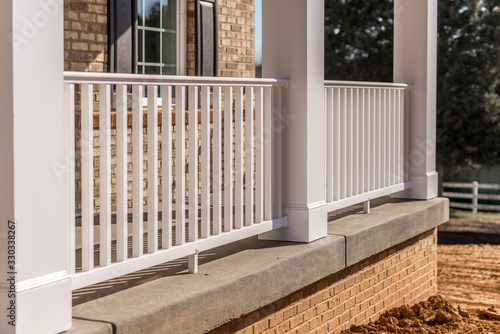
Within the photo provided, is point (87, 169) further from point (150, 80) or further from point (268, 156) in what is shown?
point (268, 156)

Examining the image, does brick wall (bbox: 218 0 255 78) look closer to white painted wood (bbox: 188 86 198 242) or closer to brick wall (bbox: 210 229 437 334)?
brick wall (bbox: 210 229 437 334)

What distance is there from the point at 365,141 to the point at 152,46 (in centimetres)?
240

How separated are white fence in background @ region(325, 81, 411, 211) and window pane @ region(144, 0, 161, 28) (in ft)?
6.96

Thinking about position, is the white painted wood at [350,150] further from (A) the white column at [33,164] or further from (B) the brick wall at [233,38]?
(A) the white column at [33,164]

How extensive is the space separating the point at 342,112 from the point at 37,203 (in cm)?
339

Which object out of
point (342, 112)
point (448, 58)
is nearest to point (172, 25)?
point (342, 112)

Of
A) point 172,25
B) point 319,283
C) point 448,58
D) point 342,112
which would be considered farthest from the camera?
point 448,58

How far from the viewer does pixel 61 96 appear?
125 inches

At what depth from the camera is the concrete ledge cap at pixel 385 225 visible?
5586mm

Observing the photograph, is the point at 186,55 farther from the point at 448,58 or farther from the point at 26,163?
the point at 448,58

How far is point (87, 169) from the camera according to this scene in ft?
11.3

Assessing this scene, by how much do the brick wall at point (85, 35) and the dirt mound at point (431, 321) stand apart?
318cm

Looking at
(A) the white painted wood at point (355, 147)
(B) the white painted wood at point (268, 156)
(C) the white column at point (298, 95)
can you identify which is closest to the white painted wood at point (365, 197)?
(A) the white painted wood at point (355, 147)

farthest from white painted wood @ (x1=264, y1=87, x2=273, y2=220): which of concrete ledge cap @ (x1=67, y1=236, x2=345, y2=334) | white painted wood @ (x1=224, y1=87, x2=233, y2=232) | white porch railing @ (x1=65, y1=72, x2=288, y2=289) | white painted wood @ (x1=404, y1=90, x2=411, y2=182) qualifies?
white painted wood @ (x1=404, y1=90, x2=411, y2=182)
